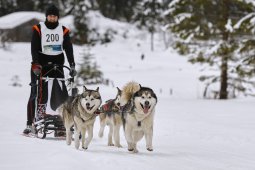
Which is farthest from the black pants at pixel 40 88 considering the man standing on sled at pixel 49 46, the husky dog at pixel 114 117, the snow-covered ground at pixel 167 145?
the husky dog at pixel 114 117

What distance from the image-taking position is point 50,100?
8211 mm

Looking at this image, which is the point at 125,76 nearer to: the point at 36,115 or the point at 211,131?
the point at 211,131

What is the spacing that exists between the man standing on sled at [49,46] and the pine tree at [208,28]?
1202 cm

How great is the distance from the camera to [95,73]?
94.5 feet

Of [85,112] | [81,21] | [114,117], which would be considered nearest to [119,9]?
[81,21]

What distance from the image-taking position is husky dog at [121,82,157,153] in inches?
269

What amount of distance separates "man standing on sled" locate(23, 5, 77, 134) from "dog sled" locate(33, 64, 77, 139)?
0.29ft

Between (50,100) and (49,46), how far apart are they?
0.95 m

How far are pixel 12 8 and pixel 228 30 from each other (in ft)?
151

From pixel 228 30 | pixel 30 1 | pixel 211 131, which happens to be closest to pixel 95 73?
pixel 228 30

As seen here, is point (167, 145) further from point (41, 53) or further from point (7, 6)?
point (7, 6)

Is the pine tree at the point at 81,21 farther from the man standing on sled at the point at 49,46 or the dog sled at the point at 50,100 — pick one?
the dog sled at the point at 50,100

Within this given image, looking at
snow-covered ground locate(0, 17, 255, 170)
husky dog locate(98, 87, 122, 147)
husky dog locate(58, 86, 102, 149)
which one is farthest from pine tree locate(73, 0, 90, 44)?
husky dog locate(58, 86, 102, 149)

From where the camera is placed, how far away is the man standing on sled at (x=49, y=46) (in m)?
8.16
